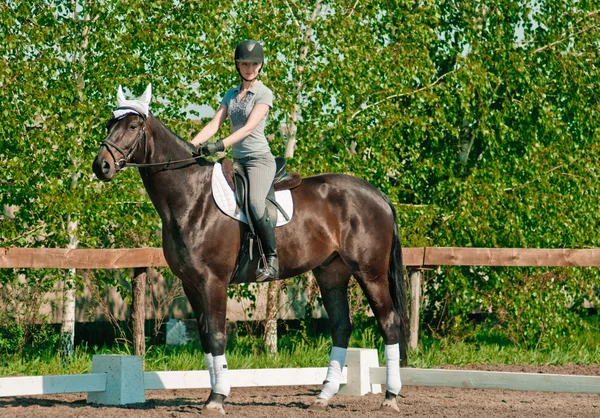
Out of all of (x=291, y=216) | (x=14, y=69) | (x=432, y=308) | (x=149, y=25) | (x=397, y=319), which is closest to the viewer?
(x=291, y=216)

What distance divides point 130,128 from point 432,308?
6.69 metres

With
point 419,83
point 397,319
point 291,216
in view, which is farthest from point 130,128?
point 419,83

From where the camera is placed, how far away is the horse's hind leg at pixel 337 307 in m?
7.27

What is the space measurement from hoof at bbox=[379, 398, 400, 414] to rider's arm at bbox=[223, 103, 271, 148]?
8.22 ft

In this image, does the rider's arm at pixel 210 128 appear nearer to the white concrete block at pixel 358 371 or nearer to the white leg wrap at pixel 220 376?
the white leg wrap at pixel 220 376

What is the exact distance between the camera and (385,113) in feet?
37.1

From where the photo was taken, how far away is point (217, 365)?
637 centimetres

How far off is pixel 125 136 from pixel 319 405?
273 cm

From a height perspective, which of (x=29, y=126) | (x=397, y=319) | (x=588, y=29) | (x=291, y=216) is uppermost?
(x=588, y=29)

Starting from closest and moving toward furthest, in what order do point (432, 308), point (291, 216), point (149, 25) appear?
point (291, 216), point (149, 25), point (432, 308)

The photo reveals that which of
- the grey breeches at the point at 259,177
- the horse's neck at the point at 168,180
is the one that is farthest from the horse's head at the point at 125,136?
the grey breeches at the point at 259,177

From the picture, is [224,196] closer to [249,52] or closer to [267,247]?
[267,247]

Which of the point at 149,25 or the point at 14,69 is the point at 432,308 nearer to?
the point at 149,25

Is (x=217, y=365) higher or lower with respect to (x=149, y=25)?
lower
